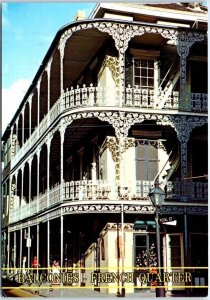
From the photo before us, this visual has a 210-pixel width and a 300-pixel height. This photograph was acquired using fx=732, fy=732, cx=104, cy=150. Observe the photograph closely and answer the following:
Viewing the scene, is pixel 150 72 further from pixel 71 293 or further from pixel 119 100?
pixel 71 293

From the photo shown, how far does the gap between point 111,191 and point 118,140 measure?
1280mm

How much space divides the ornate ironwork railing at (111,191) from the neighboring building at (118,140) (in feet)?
0.09

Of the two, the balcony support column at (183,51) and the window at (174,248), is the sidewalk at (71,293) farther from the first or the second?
the balcony support column at (183,51)

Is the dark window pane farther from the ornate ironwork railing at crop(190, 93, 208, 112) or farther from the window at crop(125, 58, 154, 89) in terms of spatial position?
the ornate ironwork railing at crop(190, 93, 208, 112)

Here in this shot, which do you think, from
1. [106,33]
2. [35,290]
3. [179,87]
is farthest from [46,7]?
[35,290]

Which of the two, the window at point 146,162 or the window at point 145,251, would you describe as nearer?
the window at point 145,251

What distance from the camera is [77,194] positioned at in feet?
59.3

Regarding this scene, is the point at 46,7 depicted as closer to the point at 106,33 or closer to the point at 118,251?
the point at 106,33

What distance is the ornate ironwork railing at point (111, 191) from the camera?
17.5 m

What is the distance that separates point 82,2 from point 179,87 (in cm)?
440

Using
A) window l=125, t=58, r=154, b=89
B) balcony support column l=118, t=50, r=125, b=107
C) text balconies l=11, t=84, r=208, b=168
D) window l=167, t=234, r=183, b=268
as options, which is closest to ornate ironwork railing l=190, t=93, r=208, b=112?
text balconies l=11, t=84, r=208, b=168

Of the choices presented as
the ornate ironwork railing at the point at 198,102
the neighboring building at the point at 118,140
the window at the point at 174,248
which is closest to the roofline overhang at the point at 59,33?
the neighboring building at the point at 118,140

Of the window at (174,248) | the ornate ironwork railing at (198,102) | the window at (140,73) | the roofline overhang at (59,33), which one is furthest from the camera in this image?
the window at (140,73)

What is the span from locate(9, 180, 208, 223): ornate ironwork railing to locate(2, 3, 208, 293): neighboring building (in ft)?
0.09
